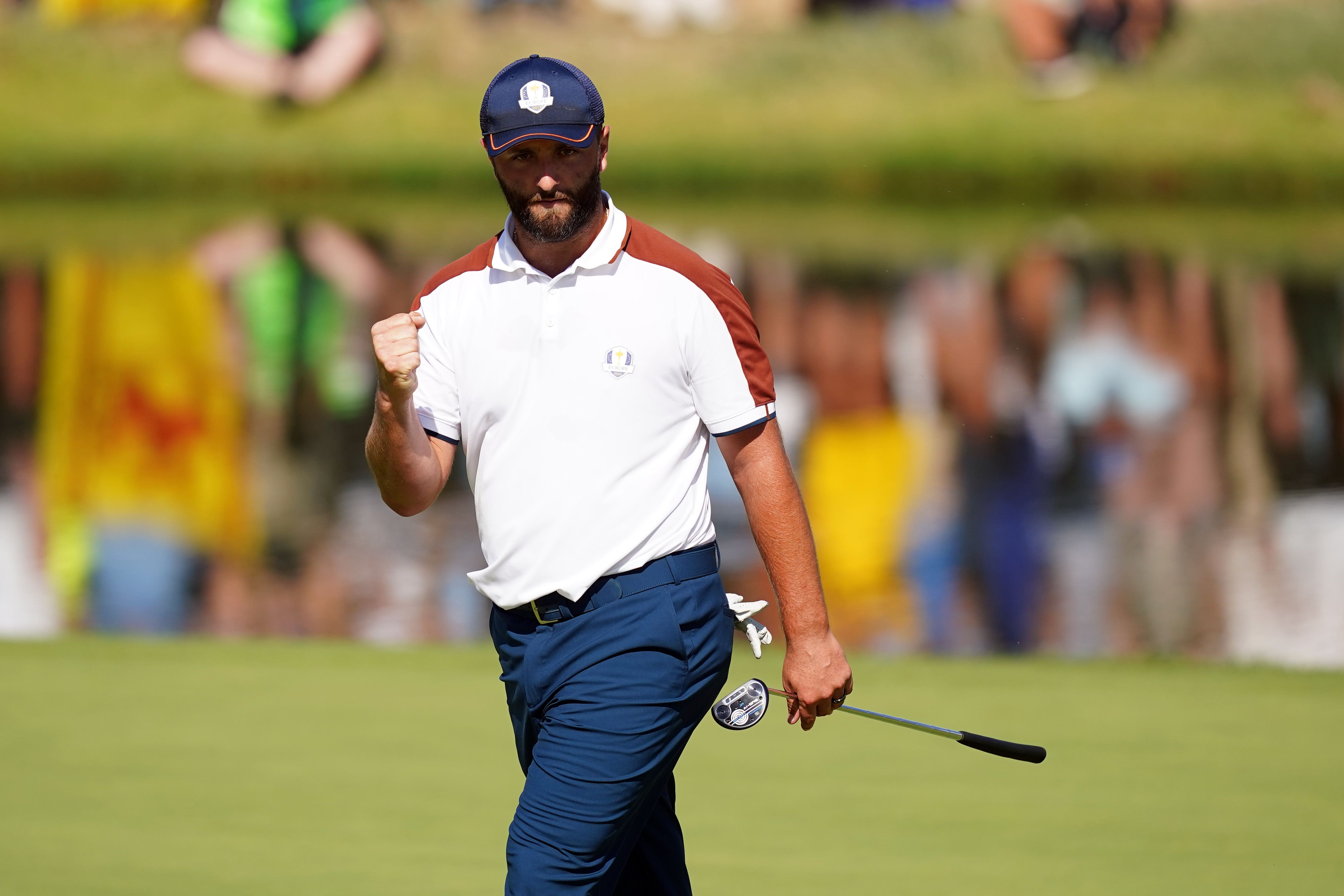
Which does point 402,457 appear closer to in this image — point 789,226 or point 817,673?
point 817,673

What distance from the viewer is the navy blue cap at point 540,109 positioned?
311 centimetres

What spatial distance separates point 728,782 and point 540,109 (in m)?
2.31

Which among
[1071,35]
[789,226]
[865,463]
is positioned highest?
[1071,35]

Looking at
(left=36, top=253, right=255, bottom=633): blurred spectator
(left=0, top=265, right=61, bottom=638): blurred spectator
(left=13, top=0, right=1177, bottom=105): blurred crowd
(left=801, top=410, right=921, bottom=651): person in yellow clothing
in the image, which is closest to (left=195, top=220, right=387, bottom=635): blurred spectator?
(left=36, top=253, right=255, bottom=633): blurred spectator

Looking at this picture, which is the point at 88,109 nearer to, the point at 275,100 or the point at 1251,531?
the point at 275,100

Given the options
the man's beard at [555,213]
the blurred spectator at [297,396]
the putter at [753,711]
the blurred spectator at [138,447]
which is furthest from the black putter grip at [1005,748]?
the blurred spectator at [138,447]

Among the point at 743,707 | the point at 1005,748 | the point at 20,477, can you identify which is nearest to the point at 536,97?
the point at 743,707

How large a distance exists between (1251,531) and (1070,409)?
3.61 metres

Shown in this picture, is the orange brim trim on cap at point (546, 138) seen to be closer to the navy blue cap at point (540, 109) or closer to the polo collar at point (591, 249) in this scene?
the navy blue cap at point (540, 109)

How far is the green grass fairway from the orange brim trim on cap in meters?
1.79

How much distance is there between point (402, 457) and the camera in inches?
124

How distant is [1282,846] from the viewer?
14.4 ft

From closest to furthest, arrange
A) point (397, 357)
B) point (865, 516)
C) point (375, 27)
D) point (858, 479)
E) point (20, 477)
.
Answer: point (397, 357) < point (865, 516) < point (858, 479) < point (20, 477) < point (375, 27)

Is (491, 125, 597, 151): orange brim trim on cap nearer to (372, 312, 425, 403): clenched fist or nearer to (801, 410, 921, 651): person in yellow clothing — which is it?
(372, 312, 425, 403): clenched fist
